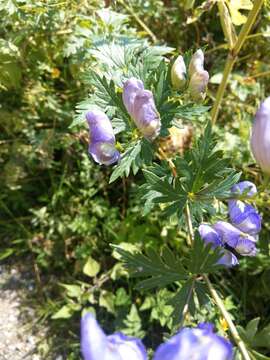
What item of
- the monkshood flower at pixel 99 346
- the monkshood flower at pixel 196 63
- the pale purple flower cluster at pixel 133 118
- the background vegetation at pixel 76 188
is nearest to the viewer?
the monkshood flower at pixel 99 346

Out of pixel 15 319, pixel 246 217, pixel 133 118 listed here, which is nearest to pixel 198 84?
pixel 133 118

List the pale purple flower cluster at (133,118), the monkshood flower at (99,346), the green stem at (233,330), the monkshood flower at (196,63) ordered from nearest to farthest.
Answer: the monkshood flower at (99,346) → the green stem at (233,330) → the pale purple flower cluster at (133,118) → the monkshood flower at (196,63)

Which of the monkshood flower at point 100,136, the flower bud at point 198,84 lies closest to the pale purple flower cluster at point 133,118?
the monkshood flower at point 100,136

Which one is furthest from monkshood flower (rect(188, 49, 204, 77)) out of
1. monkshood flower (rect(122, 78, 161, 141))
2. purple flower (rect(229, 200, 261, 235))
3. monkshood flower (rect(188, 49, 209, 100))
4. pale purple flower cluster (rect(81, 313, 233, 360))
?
pale purple flower cluster (rect(81, 313, 233, 360))

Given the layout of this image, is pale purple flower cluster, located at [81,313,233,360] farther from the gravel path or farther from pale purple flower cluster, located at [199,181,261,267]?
the gravel path

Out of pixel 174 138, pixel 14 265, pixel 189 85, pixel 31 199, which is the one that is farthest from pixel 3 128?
pixel 189 85

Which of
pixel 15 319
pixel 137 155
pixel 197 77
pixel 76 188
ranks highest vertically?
pixel 197 77

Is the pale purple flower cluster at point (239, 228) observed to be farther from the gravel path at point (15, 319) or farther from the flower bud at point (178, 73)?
the gravel path at point (15, 319)

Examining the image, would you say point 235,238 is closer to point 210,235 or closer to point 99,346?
point 210,235
